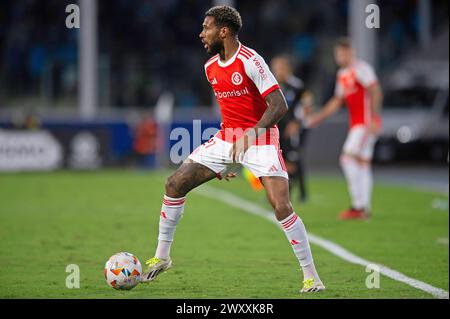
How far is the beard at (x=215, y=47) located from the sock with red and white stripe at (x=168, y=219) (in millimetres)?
1279

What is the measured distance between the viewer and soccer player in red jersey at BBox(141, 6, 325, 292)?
827 cm

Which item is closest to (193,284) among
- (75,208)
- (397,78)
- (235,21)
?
(235,21)

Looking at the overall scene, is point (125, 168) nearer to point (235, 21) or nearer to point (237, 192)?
point (237, 192)

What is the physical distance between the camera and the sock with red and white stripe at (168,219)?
8.68 meters

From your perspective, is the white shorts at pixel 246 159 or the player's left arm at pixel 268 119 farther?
the white shorts at pixel 246 159

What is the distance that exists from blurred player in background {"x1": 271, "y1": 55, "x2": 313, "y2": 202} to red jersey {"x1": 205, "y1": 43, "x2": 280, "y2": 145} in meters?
7.28

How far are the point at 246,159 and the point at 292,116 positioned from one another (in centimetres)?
822

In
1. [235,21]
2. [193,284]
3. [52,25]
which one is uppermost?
[52,25]

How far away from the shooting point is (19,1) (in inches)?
1312

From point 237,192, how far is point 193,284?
39.0ft

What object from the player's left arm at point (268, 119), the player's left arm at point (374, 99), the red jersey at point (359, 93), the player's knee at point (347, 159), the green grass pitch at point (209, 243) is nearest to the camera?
the player's left arm at point (268, 119)

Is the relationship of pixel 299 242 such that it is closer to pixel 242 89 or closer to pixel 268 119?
pixel 268 119

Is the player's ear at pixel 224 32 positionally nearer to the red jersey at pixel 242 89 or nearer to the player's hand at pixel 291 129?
the red jersey at pixel 242 89

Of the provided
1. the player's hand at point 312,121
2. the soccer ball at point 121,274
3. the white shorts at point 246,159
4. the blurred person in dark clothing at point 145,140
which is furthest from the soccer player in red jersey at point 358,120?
the blurred person in dark clothing at point 145,140
